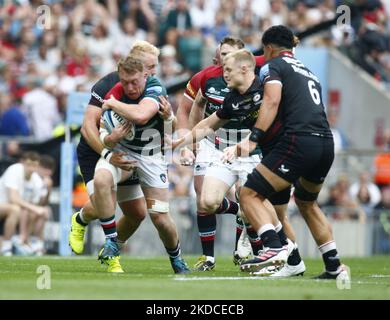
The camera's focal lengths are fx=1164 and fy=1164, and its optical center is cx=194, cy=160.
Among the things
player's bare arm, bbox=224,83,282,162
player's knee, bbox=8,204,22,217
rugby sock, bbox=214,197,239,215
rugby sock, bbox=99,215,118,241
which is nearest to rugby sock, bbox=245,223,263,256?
rugby sock, bbox=214,197,239,215

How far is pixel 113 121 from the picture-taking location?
11.3 m

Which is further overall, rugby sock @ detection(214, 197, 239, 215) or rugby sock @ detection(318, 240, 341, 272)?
rugby sock @ detection(214, 197, 239, 215)

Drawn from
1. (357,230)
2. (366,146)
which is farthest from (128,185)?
(366,146)

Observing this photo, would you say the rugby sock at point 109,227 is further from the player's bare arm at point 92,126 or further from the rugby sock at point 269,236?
the rugby sock at point 269,236

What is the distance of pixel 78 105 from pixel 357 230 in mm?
6002

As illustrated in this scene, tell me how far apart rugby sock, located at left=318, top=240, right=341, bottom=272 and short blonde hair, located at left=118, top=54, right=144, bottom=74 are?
236 cm

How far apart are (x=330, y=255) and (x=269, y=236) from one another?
591mm

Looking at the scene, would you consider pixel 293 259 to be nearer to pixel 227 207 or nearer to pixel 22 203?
pixel 227 207

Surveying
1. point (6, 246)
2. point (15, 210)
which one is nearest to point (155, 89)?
point (6, 246)

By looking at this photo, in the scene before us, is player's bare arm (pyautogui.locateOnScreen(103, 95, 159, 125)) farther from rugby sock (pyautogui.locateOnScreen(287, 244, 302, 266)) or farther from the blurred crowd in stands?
the blurred crowd in stands

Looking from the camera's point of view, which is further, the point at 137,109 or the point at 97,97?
the point at 97,97

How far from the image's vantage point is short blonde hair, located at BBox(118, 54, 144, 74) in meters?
10.8

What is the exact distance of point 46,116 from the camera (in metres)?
21.6

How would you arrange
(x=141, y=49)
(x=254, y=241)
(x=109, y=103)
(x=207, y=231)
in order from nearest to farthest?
1. (x=109, y=103)
2. (x=141, y=49)
3. (x=254, y=241)
4. (x=207, y=231)
